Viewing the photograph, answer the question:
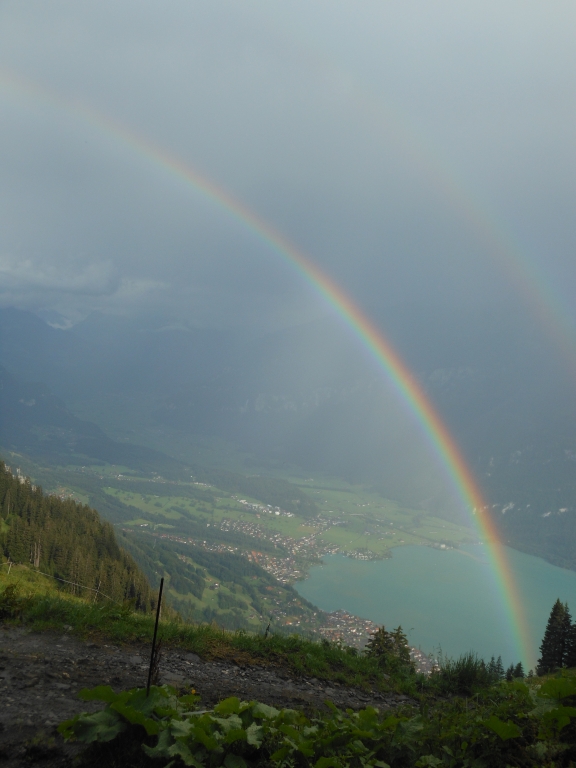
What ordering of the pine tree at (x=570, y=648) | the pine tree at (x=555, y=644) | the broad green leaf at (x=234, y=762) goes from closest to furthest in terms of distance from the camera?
the broad green leaf at (x=234, y=762) < the pine tree at (x=570, y=648) < the pine tree at (x=555, y=644)

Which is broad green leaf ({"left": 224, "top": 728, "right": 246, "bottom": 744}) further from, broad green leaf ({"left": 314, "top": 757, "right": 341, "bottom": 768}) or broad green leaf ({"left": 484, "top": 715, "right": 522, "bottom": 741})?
broad green leaf ({"left": 484, "top": 715, "right": 522, "bottom": 741})

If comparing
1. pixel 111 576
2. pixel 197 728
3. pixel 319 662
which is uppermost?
pixel 197 728

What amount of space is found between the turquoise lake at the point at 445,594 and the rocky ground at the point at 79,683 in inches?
3106

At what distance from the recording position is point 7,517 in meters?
33.8

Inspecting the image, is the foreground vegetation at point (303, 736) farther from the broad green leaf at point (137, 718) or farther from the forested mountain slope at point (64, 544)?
the forested mountain slope at point (64, 544)

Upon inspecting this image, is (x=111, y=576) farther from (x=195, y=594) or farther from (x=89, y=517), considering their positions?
(x=195, y=594)

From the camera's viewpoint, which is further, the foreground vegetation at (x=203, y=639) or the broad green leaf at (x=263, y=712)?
the foreground vegetation at (x=203, y=639)

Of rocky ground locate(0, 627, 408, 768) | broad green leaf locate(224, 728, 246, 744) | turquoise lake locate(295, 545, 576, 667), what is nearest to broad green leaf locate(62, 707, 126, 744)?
rocky ground locate(0, 627, 408, 768)

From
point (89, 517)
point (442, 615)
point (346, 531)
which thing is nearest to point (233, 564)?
point (442, 615)

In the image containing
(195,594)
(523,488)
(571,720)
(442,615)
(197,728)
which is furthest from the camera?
(523,488)

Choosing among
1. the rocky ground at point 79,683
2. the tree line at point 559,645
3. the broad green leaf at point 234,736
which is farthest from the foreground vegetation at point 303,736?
the tree line at point 559,645

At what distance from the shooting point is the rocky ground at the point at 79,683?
4.36 meters

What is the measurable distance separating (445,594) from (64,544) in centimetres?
11060

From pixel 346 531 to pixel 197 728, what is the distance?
168929 millimetres
